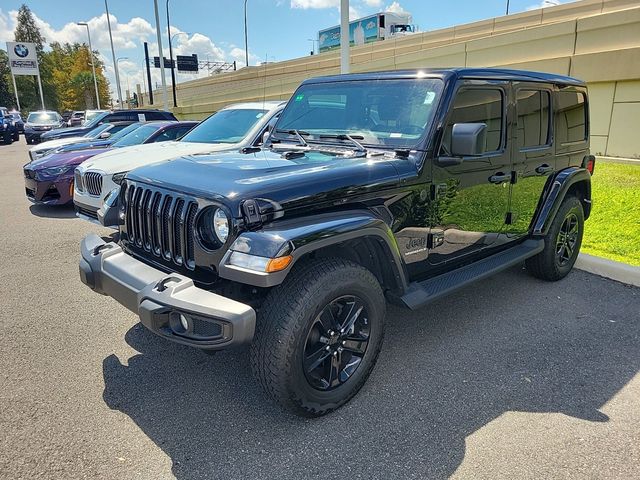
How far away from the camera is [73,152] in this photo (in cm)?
855

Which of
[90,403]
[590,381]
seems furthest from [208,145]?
[590,381]

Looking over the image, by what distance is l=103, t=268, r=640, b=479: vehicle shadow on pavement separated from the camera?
7.99 ft

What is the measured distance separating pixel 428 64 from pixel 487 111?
14818mm

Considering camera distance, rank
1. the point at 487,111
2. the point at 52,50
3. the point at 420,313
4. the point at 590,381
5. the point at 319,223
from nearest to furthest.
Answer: the point at 319,223
the point at 590,381
the point at 487,111
the point at 420,313
the point at 52,50

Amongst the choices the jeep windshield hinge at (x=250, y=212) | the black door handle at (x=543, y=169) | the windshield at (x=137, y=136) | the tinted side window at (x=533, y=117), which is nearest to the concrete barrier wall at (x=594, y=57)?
the windshield at (x=137, y=136)

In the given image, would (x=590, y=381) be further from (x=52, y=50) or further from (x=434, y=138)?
(x=52, y=50)

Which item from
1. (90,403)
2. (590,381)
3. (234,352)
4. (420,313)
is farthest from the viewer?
(420,313)

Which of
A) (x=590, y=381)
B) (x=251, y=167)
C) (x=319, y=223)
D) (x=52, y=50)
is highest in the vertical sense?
(x=52, y=50)

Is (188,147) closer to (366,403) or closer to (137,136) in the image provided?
(137,136)

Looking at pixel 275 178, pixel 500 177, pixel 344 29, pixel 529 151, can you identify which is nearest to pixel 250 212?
pixel 275 178

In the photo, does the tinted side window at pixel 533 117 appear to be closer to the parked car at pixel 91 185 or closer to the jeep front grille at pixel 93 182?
the parked car at pixel 91 185

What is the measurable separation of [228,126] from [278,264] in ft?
17.4

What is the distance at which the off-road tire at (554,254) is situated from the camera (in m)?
4.59

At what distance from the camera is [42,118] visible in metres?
27.4
